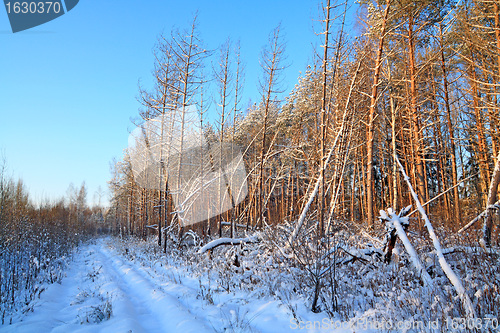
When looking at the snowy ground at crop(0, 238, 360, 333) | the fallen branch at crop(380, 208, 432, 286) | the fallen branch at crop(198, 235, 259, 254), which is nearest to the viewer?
the fallen branch at crop(380, 208, 432, 286)

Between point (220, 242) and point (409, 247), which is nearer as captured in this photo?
point (409, 247)

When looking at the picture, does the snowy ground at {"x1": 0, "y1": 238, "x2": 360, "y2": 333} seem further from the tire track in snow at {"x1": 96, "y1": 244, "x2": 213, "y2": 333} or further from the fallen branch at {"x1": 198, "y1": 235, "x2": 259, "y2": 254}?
the fallen branch at {"x1": 198, "y1": 235, "x2": 259, "y2": 254}

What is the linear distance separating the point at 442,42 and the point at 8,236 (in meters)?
A: 21.4

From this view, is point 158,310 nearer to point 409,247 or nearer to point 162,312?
point 162,312

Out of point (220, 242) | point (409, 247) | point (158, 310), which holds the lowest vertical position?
point (158, 310)

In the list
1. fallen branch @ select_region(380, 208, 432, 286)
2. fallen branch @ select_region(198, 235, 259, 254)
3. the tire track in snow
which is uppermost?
fallen branch @ select_region(380, 208, 432, 286)

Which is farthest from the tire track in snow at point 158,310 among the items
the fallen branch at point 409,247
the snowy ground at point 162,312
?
the fallen branch at point 409,247

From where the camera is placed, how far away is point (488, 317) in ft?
8.13

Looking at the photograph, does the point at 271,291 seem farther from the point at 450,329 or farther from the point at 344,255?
the point at 450,329

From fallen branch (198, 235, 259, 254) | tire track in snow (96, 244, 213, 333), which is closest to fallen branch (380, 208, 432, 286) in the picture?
tire track in snow (96, 244, 213, 333)

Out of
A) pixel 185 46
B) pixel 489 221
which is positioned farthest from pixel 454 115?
pixel 185 46

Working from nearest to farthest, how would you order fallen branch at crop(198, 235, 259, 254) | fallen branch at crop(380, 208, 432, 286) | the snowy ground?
fallen branch at crop(380, 208, 432, 286) < the snowy ground < fallen branch at crop(198, 235, 259, 254)

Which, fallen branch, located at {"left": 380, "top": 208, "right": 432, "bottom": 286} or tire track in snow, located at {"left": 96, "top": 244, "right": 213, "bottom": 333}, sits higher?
fallen branch, located at {"left": 380, "top": 208, "right": 432, "bottom": 286}

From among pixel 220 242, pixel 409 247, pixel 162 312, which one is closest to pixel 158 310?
pixel 162 312
